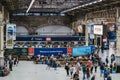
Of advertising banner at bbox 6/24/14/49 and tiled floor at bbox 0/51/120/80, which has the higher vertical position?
advertising banner at bbox 6/24/14/49

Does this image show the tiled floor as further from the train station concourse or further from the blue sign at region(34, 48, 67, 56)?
the blue sign at region(34, 48, 67, 56)

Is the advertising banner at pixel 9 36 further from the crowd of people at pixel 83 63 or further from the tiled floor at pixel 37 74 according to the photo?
the crowd of people at pixel 83 63

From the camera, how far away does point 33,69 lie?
Result: 37312 mm

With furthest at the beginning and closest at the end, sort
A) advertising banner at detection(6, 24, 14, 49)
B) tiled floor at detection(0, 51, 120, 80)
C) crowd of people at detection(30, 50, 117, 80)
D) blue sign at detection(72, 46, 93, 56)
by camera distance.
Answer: blue sign at detection(72, 46, 93, 56) < advertising banner at detection(6, 24, 14, 49) < crowd of people at detection(30, 50, 117, 80) < tiled floor at detection(0, 51, 120, 80)

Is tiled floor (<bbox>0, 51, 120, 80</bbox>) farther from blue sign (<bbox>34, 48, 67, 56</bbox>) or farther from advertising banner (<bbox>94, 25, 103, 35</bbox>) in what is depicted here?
blue sign (<bbox>34, 48, 67, 56</bbox>)

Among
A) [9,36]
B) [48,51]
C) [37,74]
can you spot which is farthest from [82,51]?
[9,36]

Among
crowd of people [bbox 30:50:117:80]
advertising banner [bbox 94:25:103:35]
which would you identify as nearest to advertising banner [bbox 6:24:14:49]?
crowd of people [bbox 30:50:117:80]

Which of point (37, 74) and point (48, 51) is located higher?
point (48, 51)

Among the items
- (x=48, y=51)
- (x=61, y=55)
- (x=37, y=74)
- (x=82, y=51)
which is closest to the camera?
(x=37, y=74)

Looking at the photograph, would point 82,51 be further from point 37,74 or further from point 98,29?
point 37,74

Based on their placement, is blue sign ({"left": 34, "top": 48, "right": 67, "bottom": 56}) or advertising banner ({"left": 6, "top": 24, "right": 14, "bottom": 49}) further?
blue sign ({"left": 34, "top": 48, "right": 67, "bottom": 56})

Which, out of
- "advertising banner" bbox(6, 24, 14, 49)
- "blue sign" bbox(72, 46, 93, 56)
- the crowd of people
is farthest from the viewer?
"blue sign" bbox(72, 46, 93, 56)

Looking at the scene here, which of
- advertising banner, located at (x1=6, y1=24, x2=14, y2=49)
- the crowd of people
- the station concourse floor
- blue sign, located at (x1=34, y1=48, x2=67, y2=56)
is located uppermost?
advertising banner, located at (x1=6, y1=24, x2=14, y2=49)

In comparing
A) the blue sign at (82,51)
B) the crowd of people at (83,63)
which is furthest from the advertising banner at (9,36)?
the blue sign at (82,51)
